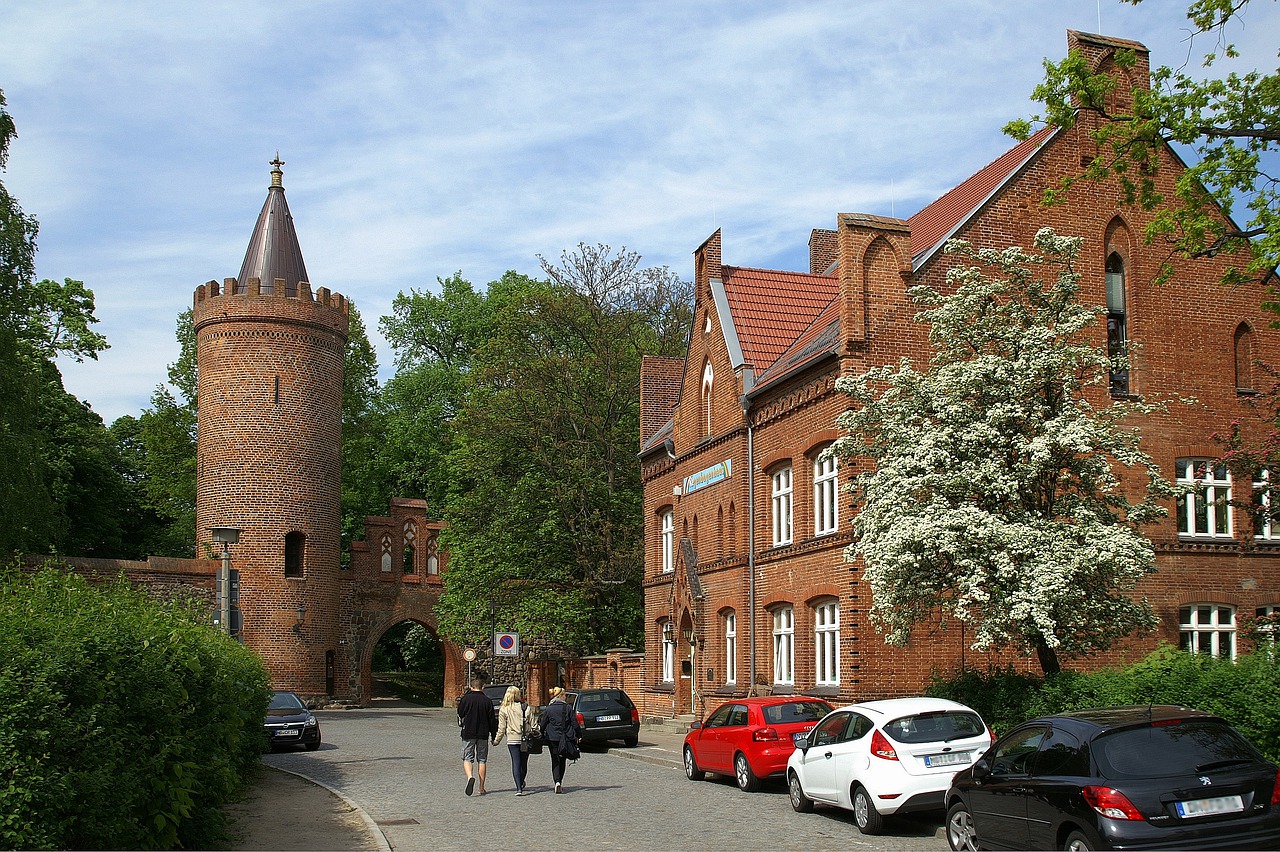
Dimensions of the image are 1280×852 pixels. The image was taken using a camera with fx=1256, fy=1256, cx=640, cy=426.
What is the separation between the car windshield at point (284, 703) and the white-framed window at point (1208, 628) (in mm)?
18887

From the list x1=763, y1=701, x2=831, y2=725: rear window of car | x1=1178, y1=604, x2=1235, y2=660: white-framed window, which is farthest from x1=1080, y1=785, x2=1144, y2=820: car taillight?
x1=1178, y1=604, x2=1235, y2=660: white-framed window

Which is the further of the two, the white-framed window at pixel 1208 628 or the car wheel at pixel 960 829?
the white-framed window at pixel 1208 628

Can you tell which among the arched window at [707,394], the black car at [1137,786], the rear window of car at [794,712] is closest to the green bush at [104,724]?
the black car at [1137,786]

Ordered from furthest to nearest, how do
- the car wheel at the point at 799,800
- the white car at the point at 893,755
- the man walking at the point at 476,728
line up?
1. the man walking at the point at 476,728
2. the car wheel at the point at 799,800
3. the white car at the point at 893,755

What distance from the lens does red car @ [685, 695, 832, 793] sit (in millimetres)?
17812

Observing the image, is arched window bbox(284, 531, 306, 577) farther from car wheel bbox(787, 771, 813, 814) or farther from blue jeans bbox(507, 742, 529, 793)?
car wheel bbox(787, 771, 813, 814)

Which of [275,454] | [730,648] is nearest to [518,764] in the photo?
[730,648]

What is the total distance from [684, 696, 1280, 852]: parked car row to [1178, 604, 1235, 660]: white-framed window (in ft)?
39.2

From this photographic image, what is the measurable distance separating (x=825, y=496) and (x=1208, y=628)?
7676 millimetres

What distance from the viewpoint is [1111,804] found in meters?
9.30

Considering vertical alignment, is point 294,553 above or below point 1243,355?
below

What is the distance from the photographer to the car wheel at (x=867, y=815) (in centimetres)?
1339

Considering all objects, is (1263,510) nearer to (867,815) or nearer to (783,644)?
(783,644)

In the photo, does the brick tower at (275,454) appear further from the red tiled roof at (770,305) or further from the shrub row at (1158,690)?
the shrub row at (1158,690)
